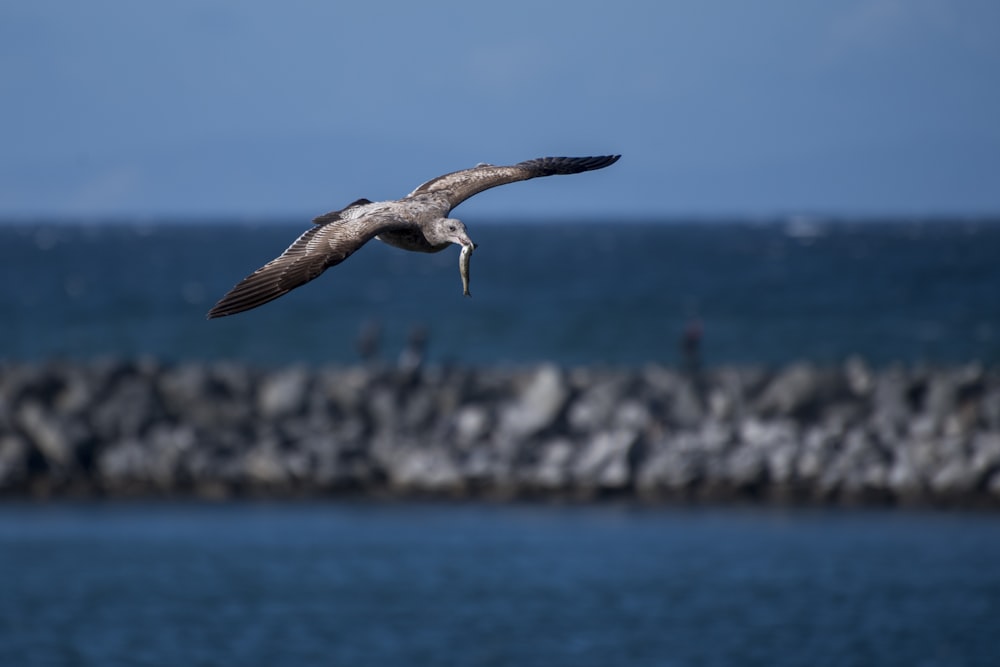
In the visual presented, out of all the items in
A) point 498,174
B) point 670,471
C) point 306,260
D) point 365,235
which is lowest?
point 670,471

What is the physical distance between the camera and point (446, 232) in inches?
325

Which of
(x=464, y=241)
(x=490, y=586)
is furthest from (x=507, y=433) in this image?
(x=464, y=241)

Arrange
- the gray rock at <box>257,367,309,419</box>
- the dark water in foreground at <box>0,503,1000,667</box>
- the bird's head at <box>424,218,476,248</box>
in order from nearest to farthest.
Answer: the bird's head at <box>424,218,476,248</box> < the dark water in foreground at <box>0,503,1000,667</box> < the gray rock at <box>257,367,309,419</box>

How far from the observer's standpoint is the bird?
7.73 meters

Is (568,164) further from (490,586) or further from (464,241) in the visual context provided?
(490,586)

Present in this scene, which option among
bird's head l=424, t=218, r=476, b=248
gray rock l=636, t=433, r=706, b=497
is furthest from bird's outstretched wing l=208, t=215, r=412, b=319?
gray rock l=636, t=433, r=706, b=497

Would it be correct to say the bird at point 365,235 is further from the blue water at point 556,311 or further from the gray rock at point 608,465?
the blue water at point 556,311

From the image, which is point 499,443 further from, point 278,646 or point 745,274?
point 745,274

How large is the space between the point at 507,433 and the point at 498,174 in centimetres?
1748

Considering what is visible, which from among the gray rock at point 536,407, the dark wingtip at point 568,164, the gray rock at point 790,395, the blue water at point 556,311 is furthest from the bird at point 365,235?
the blue water at point 556,311

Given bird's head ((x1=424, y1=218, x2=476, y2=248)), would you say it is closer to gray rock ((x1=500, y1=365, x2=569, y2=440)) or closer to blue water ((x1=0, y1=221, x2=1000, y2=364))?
gray rock ((x1=500, y1=365, x2=569, y2=440))

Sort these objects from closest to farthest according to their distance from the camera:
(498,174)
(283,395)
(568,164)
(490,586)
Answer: (498,174)
(568,164)
(490,586)
(283,395)

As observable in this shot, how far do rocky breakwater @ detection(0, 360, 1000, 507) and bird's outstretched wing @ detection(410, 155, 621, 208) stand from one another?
643 inches

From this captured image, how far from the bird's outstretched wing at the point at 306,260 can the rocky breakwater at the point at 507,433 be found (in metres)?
18.3
